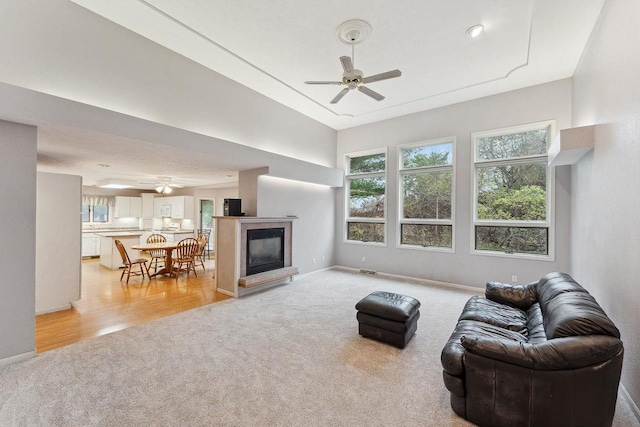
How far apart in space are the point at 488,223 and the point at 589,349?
13.2 feet

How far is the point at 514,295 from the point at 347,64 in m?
3.44

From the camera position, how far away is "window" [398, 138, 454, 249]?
5.75 m

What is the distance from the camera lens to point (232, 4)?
10.00ft

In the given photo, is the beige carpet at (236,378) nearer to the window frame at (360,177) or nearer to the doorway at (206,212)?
the window frame at (360,177)

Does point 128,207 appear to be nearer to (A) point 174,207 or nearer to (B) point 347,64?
(A) point 174,207

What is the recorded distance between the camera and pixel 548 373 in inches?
66.9

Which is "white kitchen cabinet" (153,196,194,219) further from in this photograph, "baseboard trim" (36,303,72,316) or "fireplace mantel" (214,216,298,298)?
"baseboard trim" (36,303,72,316)

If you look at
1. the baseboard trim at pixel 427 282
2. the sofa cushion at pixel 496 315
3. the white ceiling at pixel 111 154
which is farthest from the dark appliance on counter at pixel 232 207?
the sofa cushion at pixel 496 315

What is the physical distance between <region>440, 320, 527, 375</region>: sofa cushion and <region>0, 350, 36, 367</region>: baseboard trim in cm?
402

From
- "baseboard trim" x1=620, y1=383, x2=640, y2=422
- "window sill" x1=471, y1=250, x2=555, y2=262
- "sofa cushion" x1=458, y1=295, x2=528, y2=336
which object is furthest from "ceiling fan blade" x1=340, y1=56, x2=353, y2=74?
"window sill" x1=471, y1=250, x2=555, y2=262

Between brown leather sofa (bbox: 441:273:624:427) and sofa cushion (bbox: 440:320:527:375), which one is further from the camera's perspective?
sofa cushion (bbox: 440:320:527:375)

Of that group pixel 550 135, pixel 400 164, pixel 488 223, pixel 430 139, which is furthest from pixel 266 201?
pixel 550 135

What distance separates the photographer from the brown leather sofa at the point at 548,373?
1637 mm

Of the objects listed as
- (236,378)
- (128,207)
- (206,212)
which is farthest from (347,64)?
(128,207)
